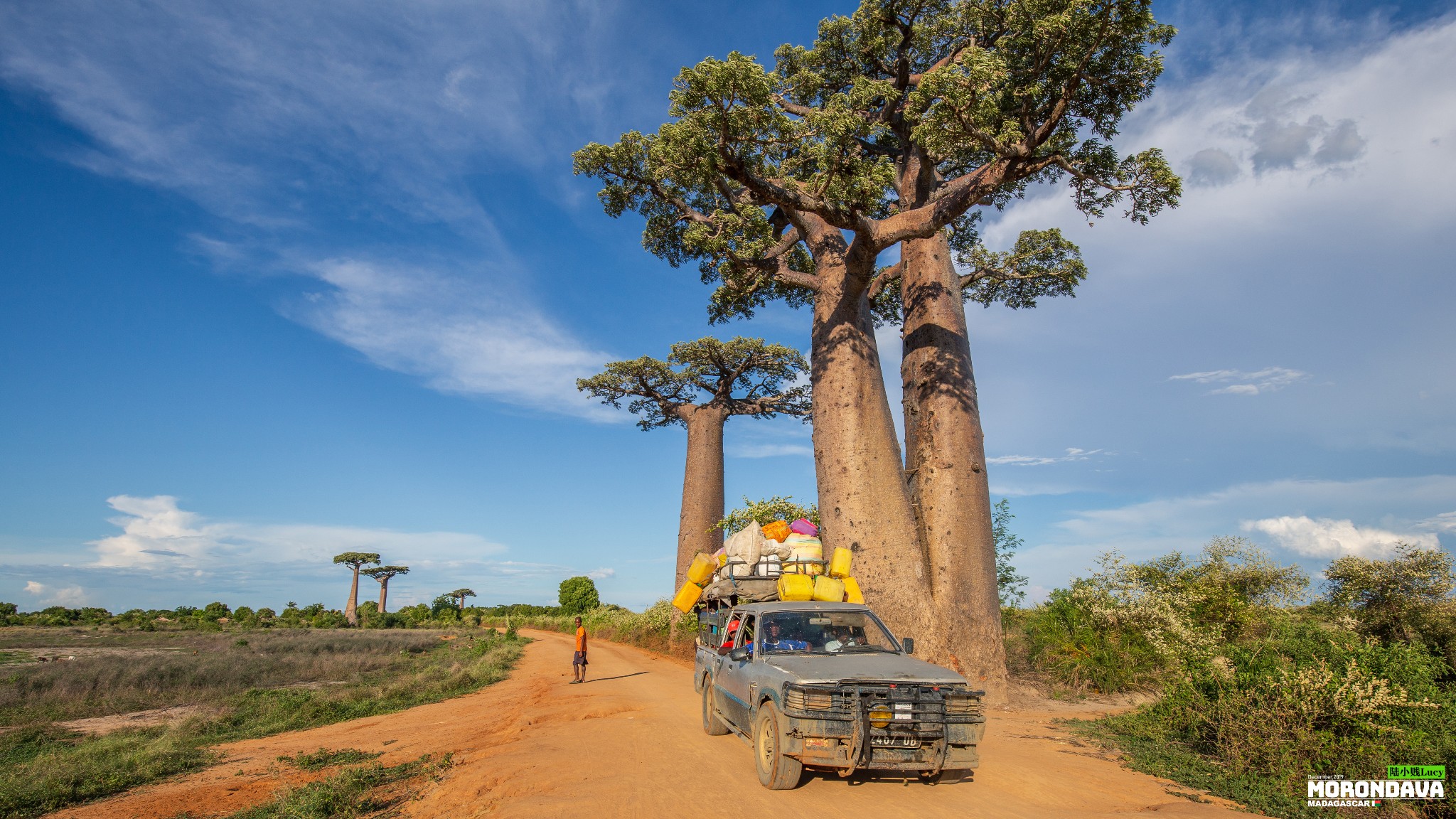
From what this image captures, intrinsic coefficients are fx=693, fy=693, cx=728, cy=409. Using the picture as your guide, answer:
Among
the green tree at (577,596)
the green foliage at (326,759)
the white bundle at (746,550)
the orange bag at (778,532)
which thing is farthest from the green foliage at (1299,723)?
the green tree at (577,596)

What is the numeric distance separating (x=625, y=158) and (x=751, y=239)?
121 inches

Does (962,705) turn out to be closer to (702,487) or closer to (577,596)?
(702,487)

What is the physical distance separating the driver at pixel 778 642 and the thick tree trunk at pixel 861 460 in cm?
447

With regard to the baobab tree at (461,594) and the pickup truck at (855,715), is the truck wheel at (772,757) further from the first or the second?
the baobab tree at (461,594)

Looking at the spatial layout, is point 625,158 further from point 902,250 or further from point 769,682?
point 769,682

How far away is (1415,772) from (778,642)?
4641 mm

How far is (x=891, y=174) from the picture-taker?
10336mm

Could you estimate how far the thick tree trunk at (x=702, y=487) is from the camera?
20.9 metres

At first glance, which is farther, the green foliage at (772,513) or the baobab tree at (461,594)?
the baobab tree at (461,594)

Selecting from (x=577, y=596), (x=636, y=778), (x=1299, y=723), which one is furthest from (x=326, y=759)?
(x=577, y=596)

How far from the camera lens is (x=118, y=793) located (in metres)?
6.40

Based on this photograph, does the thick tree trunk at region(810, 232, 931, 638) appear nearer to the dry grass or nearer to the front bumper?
the front bumper

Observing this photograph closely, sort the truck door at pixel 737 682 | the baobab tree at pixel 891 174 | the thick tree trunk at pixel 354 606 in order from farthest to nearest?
the thick tree trunk at pixel 354 606 → the baobab tree at pixel 891 174 → the truck door at pixel 737 682

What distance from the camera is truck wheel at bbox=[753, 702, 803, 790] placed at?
4953 mm
